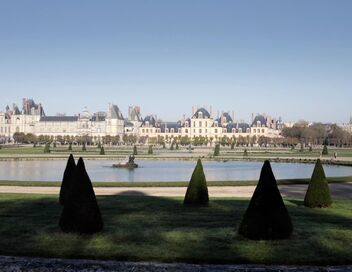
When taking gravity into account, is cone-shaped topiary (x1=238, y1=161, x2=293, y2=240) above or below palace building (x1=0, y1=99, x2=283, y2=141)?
below

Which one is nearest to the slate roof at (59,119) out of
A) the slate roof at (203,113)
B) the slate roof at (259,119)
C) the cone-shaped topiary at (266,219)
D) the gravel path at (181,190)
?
the slate roof at (203,113)

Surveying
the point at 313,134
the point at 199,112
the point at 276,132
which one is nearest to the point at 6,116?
the point at 199,112

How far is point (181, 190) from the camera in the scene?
1426 cm

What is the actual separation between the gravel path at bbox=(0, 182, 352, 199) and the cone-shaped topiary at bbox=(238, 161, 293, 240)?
6217 mm

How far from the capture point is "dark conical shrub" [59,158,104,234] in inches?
276

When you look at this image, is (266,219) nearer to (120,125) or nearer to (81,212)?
A: (81,212)

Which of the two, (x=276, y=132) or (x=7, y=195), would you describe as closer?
(x=7, y=195)

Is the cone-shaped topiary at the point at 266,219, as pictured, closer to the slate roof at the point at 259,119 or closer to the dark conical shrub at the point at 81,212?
the dark conical shrub at the point at 81,212

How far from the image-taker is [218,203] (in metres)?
10.7

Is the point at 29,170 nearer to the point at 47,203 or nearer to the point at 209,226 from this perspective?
the point at 47,203

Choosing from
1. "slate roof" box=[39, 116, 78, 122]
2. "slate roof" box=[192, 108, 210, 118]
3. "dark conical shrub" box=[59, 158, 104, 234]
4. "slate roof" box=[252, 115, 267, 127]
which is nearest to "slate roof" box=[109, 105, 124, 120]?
"slate roof" box=[39, 116, 78, 122]

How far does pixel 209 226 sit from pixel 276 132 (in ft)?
332

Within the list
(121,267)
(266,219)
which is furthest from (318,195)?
(121,267)

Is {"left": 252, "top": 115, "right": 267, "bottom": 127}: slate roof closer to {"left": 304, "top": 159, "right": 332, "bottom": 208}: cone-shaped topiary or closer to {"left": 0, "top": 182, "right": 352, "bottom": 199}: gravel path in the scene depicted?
{"left": 0, "top": 182, "right": 352, "bottom": 199}: gravel path
